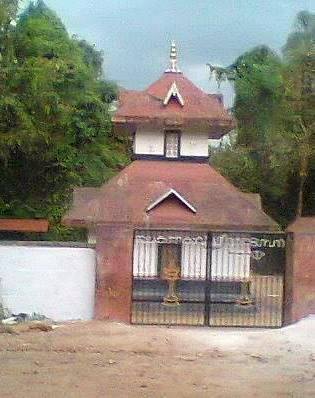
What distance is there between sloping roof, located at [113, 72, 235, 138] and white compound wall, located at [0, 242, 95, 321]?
9865 millimetres

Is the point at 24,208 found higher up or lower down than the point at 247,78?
lower down

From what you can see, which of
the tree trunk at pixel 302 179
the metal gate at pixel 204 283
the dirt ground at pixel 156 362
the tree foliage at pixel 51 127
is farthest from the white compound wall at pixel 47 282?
the tree trunk at pixel 302 179

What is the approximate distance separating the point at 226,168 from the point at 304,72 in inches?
349

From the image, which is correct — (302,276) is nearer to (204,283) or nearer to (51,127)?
(204,283)

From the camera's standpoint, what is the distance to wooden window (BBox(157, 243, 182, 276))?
20.5m

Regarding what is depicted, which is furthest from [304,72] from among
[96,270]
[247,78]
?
[96,270]

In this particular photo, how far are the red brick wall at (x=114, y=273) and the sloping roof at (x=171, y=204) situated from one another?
652 centimetres

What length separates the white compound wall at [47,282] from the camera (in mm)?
13531

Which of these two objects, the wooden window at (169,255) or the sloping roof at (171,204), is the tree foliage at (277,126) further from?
the wooden window at (169,255)

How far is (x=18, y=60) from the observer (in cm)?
2038

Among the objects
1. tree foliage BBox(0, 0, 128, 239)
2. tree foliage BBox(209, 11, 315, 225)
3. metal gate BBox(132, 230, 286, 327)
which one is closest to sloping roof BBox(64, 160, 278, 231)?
metal gate BBox(132, 230, 286, 327)

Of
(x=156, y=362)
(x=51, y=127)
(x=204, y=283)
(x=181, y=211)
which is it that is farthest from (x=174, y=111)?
(x=156, y=362)

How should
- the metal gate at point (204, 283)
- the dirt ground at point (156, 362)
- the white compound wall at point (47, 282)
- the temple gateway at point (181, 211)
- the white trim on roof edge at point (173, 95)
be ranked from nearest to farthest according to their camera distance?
the dirt ground at point (156, 362) < the white compound wall at point (47, 282) < the metal gate at point (204, 283) < the temple gateway at point (181, 211) < the white trim on roof edge at point (173, 95)

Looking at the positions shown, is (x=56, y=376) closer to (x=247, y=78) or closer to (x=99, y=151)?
(x=99, y=151)
